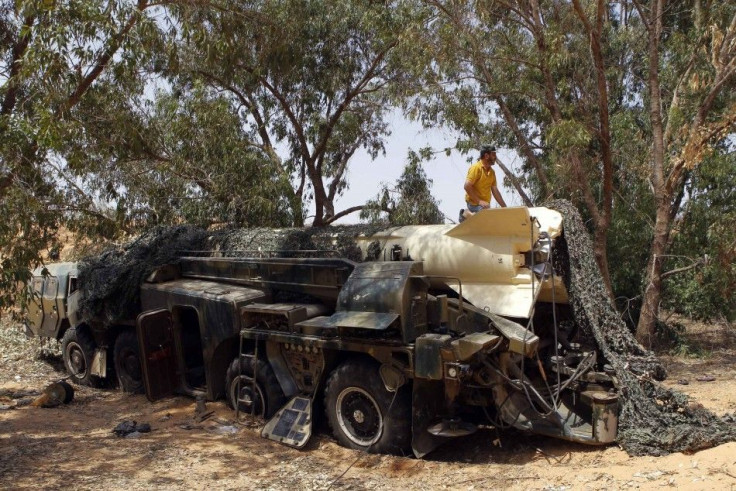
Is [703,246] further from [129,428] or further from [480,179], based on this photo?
[129,428]

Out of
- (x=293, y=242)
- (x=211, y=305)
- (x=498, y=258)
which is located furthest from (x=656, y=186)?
(x=211, y=305)

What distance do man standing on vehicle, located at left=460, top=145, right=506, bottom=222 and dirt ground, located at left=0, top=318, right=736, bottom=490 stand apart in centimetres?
278

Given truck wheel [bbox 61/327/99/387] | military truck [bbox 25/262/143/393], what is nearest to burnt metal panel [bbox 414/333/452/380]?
military truck [bbox 25/262/143/393]

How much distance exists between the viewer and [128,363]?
11133 mm

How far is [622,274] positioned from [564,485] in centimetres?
888

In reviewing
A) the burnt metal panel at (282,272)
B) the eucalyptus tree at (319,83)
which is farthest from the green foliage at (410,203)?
the burnt metal panel at (282,272)

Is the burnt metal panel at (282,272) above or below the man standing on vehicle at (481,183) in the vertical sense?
below

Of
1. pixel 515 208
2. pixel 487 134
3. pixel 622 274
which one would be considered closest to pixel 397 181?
pixel 487 134

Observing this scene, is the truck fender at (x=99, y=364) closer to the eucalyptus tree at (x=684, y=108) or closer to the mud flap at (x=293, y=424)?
the mud flap at (x=293, y=424)

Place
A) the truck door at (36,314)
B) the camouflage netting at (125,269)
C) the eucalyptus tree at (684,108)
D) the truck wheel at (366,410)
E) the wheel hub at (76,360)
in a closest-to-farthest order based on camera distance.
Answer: the truck wheel at (366,410)
the camouflage netting at (125,269)
the eucalyptus tree at (684,108)
the wheel hub at (76,360)
the truck door at (36,314)

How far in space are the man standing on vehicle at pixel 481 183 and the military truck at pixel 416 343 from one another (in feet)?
2.04

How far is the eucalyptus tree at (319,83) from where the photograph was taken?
51.0 feet

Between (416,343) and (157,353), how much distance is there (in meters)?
4.48

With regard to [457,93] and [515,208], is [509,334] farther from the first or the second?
[457,93]
